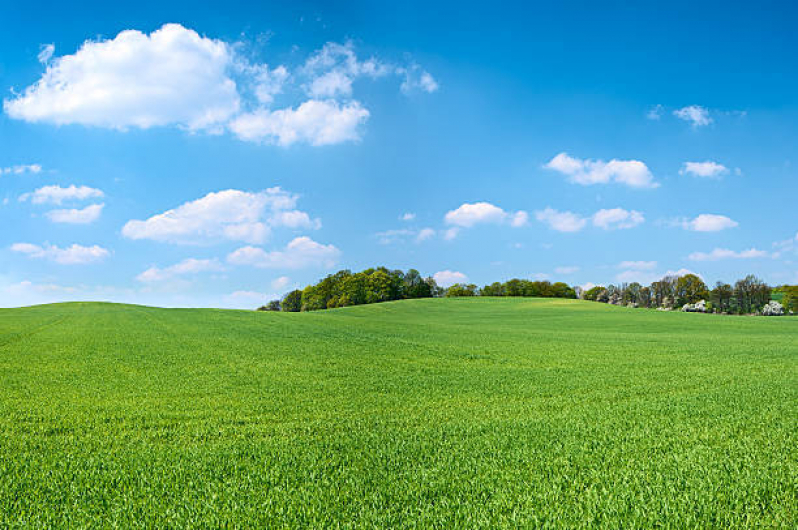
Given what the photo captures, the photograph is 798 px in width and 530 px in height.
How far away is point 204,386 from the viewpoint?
9242 millimetres

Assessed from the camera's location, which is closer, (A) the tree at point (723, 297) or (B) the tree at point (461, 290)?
(A) the tree at point (723, 297)

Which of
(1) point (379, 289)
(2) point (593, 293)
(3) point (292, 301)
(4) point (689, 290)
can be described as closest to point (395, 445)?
(1) point (379, 289)

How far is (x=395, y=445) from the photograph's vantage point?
5430 mm

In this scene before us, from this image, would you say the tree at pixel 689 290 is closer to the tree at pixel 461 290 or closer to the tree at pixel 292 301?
the tree at pixel 461 290

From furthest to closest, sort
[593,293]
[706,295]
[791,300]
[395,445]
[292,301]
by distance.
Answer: [593,293]
[292,301]
[706,295]
[791,300]
[395,445]

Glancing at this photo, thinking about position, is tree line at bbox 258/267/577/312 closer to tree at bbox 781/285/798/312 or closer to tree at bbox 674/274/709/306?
tree at bbox 674/274/709/306

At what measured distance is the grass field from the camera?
3.87m

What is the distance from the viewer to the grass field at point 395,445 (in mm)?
3873

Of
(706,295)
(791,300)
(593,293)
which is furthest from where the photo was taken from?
(593,293)

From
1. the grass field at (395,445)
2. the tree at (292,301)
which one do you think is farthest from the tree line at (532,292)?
the grass field at (395,445)

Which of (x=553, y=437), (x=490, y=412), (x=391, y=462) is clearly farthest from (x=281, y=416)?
(x=553, y=437)

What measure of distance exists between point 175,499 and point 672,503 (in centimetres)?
421

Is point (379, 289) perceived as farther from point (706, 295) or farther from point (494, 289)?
point (706, 295)

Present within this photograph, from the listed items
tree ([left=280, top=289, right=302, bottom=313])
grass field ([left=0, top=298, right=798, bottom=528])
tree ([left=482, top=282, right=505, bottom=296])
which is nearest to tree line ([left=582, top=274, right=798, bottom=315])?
tree ([left=482, top=282, right=505, bottom=296])
